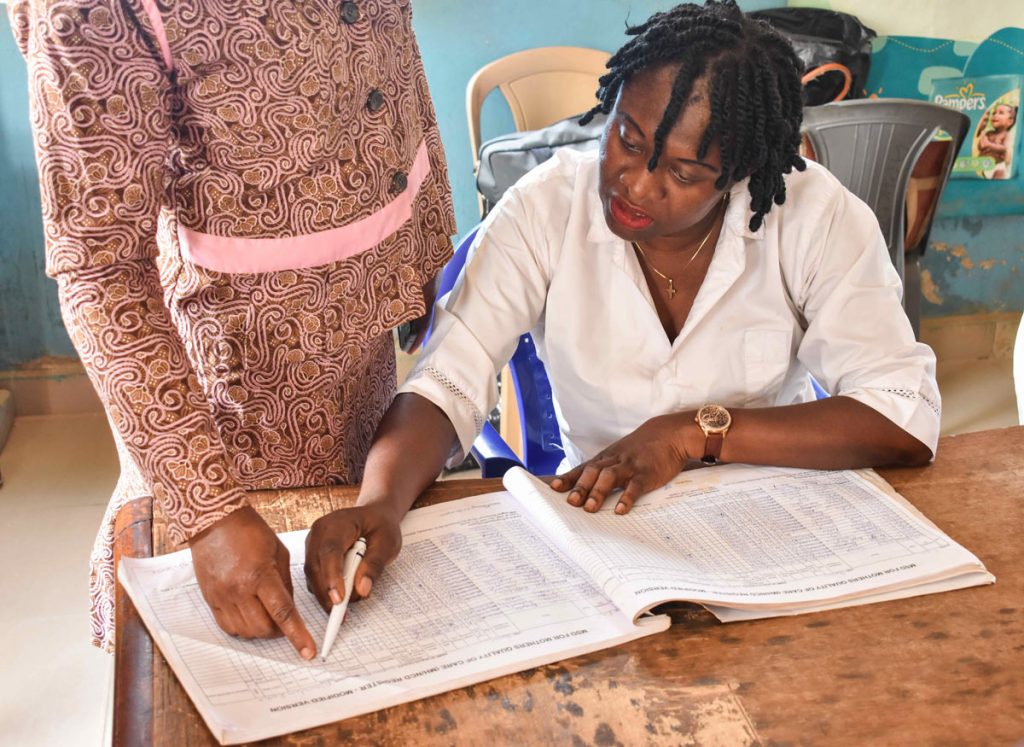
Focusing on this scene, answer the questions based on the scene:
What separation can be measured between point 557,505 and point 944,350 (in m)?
3.46

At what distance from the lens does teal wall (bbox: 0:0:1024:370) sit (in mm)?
3322

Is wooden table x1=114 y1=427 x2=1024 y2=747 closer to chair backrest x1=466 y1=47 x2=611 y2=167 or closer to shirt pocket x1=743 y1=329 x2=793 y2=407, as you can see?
shirt pocket x1=743 y1=329 x2=793 y2=407

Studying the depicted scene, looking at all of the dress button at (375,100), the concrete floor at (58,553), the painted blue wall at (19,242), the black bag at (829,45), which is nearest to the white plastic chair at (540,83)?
the black bag at (829,45)

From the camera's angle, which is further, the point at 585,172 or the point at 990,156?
the point at 990,156

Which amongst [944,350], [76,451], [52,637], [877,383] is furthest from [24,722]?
[944,350]

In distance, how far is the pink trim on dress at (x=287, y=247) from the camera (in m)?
1.17

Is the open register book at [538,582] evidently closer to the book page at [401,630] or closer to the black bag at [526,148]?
the book page at [401,630]

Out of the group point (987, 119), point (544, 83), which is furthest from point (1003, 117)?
point (544, 83)

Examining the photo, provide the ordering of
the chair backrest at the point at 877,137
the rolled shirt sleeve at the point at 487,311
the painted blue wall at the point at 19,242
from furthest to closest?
the painted blue wall at the point at 19,242 < the chair backrest at the point at 877,137 < the rolled shirt sleeve at the point at 487,311

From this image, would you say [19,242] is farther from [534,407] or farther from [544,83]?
[534,407]

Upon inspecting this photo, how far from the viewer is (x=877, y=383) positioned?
1.44 metres

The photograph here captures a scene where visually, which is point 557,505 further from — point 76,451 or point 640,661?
point 76,451

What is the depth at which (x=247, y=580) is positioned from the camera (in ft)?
3.21

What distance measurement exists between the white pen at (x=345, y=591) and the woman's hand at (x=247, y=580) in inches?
0.7
